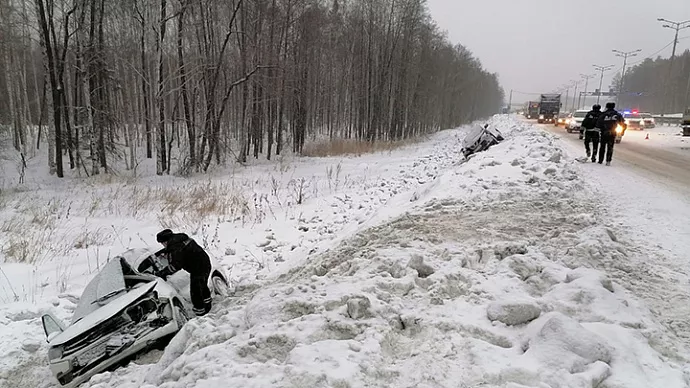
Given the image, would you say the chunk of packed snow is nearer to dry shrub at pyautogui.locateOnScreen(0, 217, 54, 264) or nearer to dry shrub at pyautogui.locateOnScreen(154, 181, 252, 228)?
dry shrub at pyautogui.locateOnScreen(154, 181, 252, 228)

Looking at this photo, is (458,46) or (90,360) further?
(458,46)

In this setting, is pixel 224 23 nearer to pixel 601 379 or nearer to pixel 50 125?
pixel 50 125

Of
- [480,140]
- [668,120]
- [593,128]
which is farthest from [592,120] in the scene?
[668,120]

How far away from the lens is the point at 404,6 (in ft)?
116

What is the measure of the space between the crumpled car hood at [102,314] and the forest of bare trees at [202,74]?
13.7 m

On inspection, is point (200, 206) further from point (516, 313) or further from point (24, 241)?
point (516, 313)

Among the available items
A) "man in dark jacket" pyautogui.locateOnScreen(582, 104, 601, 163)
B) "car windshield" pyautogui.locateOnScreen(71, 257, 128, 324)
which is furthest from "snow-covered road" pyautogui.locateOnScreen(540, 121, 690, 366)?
"car windshield" pyautogui.locateOnScreen(71, 257, 128, 324)

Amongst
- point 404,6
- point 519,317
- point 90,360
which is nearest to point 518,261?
point 519,317

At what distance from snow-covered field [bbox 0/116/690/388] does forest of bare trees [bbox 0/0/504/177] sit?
10873mm

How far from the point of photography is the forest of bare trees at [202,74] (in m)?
19.1

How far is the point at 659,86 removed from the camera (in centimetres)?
8462

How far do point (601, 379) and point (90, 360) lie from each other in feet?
14.4

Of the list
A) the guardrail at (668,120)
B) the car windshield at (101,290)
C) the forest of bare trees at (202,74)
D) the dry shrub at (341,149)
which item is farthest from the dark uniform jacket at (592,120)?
the guardrail at (668,120)

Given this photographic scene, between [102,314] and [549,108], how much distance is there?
5588 cm
